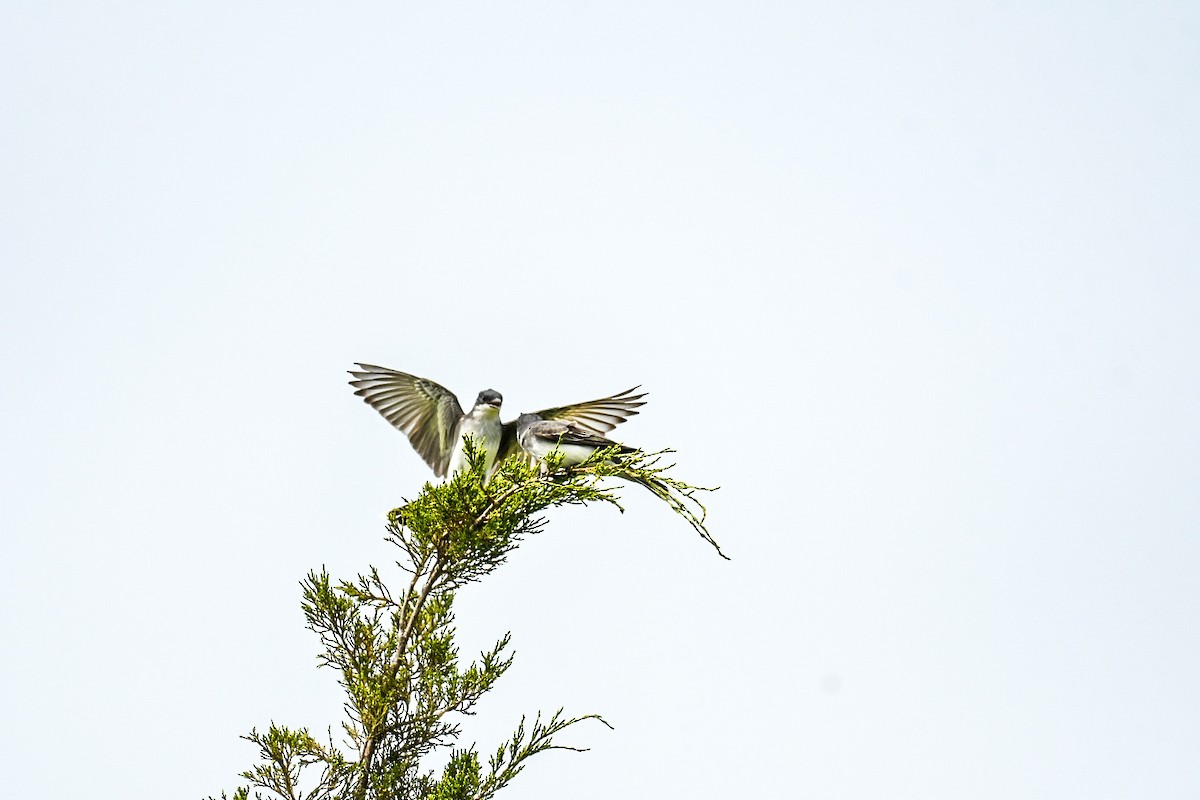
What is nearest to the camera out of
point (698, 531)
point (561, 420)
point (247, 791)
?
point (247, 791)

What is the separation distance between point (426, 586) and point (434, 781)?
2.42ft

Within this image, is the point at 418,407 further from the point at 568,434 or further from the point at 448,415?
the point at 568,434

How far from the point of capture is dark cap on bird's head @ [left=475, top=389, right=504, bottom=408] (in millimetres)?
6551

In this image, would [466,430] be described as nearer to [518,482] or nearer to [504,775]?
[518,482]

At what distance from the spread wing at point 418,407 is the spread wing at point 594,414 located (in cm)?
54

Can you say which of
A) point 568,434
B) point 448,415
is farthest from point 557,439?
point 448,415

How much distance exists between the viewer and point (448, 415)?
7137 mm

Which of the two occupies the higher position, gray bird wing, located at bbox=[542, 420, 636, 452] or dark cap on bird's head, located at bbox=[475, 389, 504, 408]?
dark cap on bird's head, located at bbox=[475, 389, 504, 408]

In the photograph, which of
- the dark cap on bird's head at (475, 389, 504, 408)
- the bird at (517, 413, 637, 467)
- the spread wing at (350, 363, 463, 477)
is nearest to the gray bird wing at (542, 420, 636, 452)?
the bird at (517, 413, 637, 467)

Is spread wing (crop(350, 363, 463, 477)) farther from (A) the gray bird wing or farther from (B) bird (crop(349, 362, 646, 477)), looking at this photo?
(A) the gray bird wing

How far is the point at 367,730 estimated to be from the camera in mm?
4562

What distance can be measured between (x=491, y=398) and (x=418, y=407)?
75cm

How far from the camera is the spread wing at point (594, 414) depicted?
6.65m

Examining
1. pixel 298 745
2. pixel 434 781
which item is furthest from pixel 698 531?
pixel 298 745
